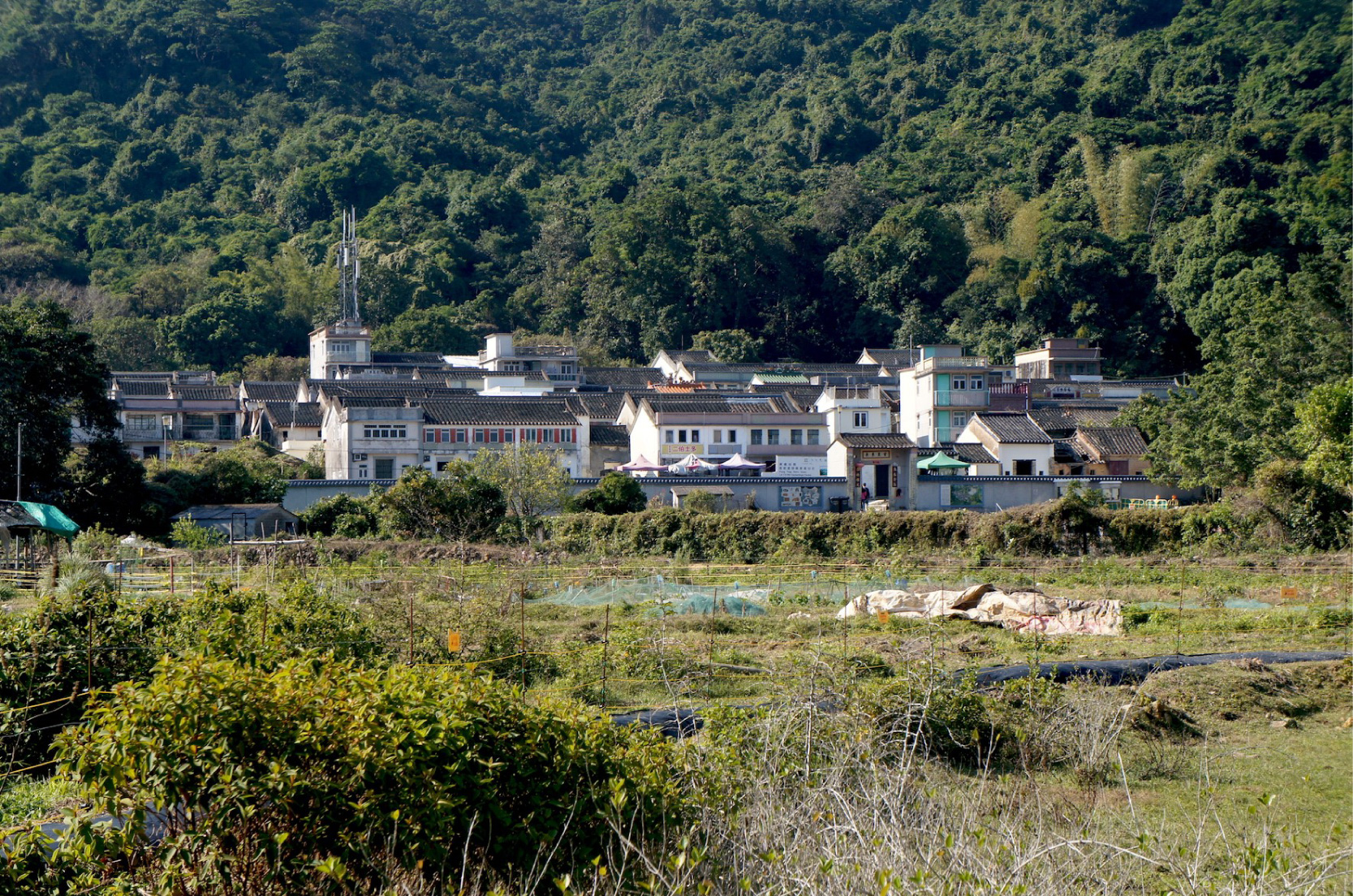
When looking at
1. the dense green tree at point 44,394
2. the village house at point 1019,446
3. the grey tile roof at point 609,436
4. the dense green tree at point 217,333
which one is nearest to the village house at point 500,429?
the grey tile roof at point 609,436

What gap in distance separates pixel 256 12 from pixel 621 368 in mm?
65997

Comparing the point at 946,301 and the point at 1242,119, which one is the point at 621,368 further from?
the point at 1242,119

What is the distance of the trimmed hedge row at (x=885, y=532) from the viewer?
30.6 metres

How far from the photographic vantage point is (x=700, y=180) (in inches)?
3654

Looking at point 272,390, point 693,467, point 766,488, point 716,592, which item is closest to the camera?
point 716,592

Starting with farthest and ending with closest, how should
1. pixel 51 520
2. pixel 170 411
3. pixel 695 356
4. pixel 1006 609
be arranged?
1. pixel 695 356
2. pixel 170 411
3. pixel 51 520
4. pixel 1006 609

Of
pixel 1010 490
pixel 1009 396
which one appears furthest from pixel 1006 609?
pixel 1009 396

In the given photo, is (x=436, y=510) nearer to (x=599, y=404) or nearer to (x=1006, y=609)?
(x=1006, y=609)

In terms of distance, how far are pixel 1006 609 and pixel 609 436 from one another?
30.3 meters

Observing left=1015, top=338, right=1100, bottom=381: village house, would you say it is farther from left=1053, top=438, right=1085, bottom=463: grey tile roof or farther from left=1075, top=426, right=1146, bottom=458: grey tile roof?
left=1053, top=438, right=1085, bottom=463: grey tile roof

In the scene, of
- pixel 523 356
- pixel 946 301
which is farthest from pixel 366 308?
pixel 946 301

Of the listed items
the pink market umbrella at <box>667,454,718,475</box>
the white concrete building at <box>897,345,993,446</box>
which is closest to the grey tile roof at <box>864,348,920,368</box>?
the white concrete building at <box>897,345,993,446</box>

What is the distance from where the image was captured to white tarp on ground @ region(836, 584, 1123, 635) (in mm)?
19766

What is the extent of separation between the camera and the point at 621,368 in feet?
214
